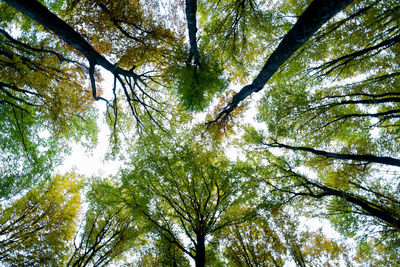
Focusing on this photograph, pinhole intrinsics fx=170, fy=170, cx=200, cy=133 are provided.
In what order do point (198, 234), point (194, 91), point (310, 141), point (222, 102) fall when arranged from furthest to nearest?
1. point (222, 102)
2. point (310, 141)
3. point (198, 234)
4. point (194, 91)

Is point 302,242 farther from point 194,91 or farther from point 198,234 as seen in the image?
point 194,91

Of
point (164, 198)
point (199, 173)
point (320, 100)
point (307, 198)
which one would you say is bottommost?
point (307, 198)

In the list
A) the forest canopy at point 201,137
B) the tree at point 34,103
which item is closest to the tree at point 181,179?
the forest canopy at point 201,137

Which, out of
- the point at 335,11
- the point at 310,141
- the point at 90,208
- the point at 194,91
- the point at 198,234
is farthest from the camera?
the point at 90,208

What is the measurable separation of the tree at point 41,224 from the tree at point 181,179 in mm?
3361

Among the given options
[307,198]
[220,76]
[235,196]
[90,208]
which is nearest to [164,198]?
[235,196]

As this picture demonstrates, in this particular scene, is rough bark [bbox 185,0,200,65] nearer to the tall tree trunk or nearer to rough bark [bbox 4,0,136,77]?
rough bark [bbox 4,0,136,77]

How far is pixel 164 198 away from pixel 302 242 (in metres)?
5.98

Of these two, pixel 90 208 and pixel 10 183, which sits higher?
pixel 10 183

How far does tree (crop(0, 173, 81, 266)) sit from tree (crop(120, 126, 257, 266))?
3.36 metres

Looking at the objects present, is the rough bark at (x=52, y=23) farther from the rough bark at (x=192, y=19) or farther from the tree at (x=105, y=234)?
the tree at (x=105, y=234)

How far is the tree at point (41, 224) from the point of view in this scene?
253 inches

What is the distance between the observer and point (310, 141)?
6.38m

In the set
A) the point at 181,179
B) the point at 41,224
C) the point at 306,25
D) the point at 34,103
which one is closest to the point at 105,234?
the point at 41,224
